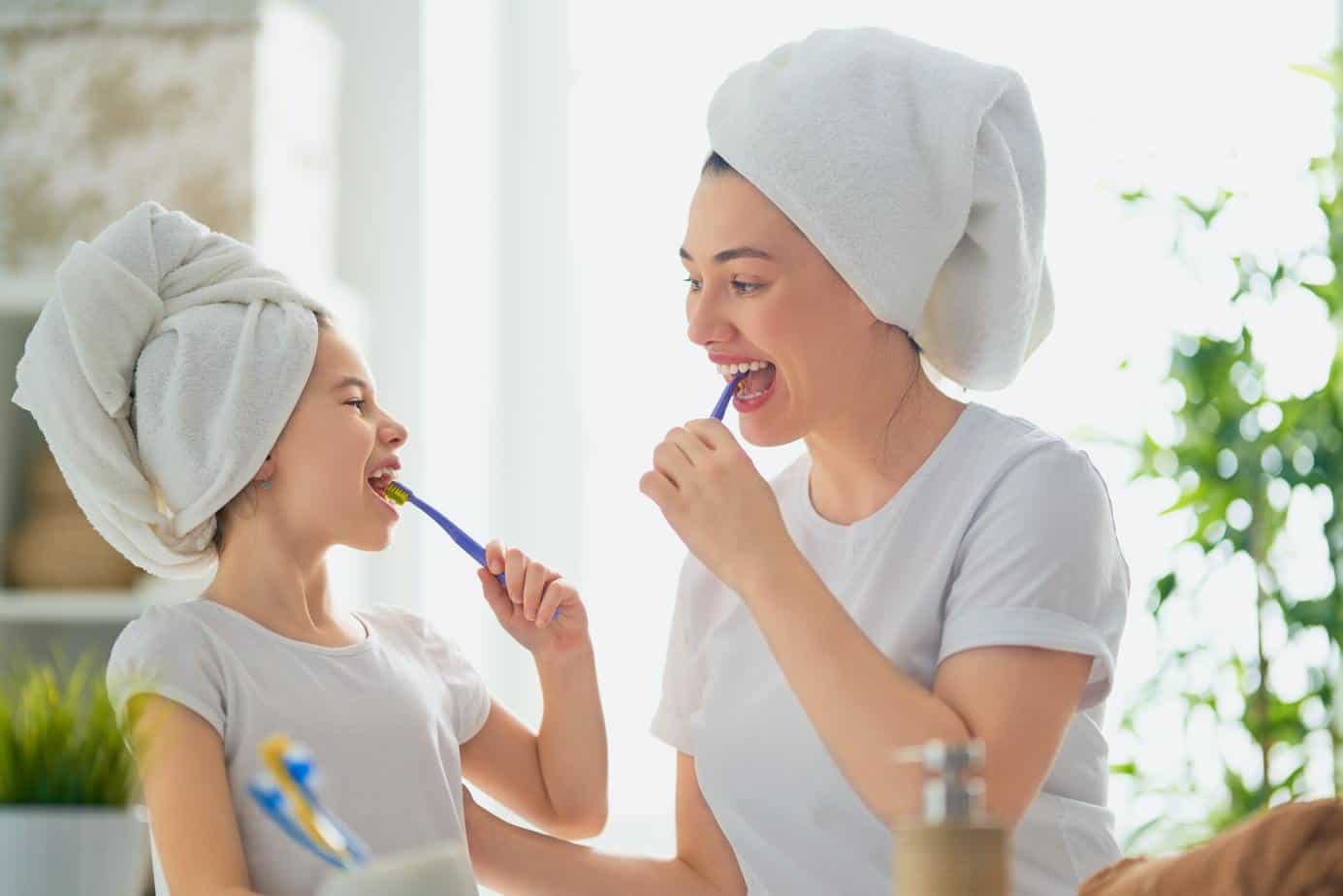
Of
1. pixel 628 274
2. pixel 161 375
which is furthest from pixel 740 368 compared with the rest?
pixel 628 274

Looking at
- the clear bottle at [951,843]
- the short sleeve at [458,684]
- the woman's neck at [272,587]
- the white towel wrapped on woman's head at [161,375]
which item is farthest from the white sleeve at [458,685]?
the clear bottle at [951,843]

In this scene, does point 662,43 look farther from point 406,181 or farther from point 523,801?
point 523,801

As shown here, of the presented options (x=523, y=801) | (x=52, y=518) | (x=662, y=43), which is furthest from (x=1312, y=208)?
(x=52, y=518)

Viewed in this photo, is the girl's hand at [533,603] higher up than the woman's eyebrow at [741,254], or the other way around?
the woman's eyebrow at [741,254]

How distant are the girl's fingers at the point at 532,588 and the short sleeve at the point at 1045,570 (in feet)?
1.18

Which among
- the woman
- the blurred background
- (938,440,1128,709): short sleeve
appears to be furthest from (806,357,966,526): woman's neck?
the blurred background

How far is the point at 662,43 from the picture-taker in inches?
122

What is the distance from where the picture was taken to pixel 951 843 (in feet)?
2.28

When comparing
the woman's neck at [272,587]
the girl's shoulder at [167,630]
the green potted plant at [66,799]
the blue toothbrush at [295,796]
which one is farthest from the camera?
the woman's neck at [272,587]

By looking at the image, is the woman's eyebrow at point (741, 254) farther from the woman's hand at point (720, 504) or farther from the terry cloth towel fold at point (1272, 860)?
the terry cloth towel fold at point (1272, 860)

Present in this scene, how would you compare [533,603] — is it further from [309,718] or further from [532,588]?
[309,718]

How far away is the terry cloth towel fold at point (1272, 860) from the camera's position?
717mm

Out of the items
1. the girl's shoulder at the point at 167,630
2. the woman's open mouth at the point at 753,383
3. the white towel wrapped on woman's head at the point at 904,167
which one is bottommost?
the girl's shoulder at the point at 167,630

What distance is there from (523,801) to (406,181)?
1532mm
